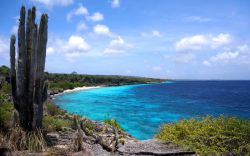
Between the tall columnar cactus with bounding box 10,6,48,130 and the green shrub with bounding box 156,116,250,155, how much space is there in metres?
4.81

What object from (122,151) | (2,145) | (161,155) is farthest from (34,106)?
(161,155)

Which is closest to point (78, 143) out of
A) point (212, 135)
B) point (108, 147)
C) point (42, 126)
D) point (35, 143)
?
point (108, 147)

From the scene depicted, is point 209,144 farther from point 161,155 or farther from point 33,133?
point 33,133

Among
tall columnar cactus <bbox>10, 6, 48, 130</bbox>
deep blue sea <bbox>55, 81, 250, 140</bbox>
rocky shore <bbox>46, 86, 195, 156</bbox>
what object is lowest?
deep blue sea <bbox>55, 81, 250, 140</bbox>

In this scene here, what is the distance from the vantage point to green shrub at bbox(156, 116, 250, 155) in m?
8.57

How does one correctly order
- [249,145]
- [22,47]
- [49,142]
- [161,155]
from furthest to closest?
[22,47], [49,142], [161,155], [249,145]

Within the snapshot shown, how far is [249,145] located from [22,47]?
341 inches

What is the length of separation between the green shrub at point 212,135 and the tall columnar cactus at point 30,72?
4805mm

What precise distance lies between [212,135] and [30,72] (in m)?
7.04

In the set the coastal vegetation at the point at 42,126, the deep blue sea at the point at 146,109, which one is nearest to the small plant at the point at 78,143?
the coastal vegetation at the point at 42,126

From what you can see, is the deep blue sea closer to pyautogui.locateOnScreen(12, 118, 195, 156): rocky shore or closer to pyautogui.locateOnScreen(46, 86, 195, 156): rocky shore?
pyautogui.locateOnScreen(46, 86, 195, 156): rocky shore

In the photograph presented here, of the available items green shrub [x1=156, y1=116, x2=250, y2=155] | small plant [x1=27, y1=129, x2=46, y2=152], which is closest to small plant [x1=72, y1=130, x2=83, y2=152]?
small plant [x1=27, y1=129, x2=46, y2=152]

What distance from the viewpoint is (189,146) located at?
908cm

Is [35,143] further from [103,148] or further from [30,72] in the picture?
[30,72]
